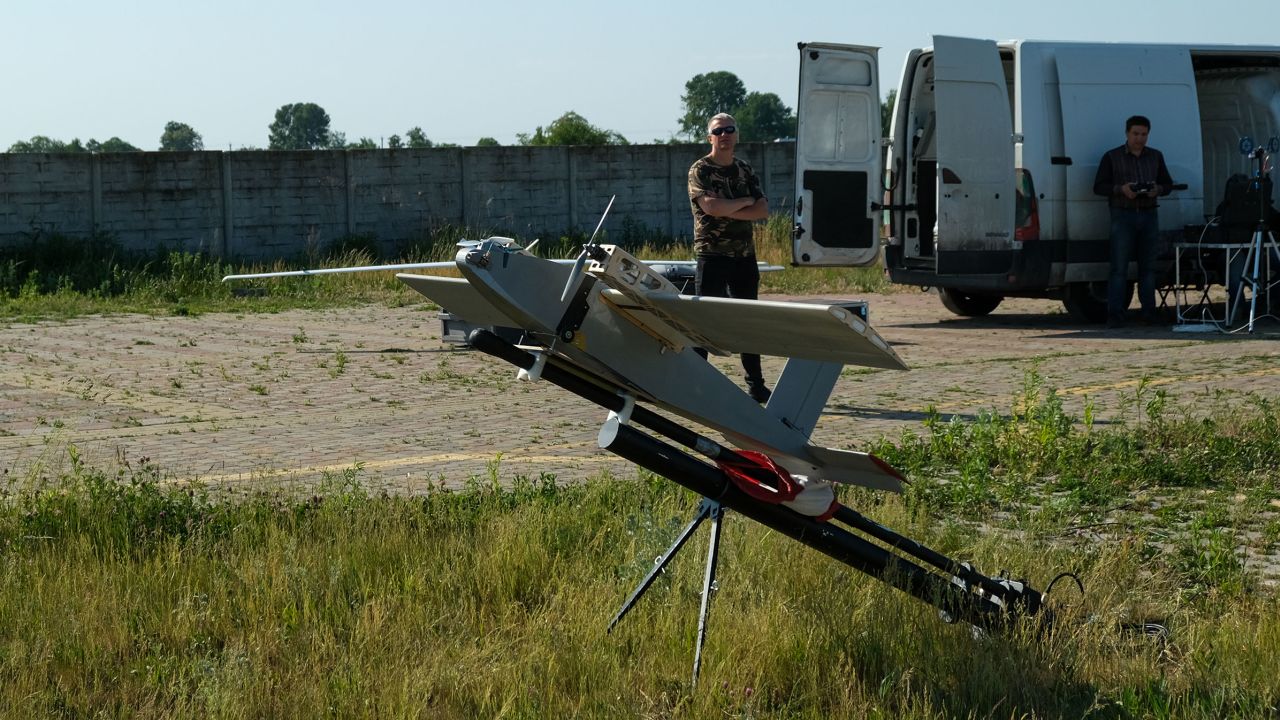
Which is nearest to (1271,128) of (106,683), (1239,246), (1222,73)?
(1222,73)

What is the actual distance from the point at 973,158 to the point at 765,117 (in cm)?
11484

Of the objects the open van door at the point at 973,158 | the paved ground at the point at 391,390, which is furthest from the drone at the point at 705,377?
the open van door at the point at 973,158

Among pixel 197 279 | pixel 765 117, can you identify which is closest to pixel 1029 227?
pixel 197 279

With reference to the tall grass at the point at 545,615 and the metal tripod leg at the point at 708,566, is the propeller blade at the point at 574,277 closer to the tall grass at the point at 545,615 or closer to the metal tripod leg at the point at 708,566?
the metal tripod leg at the point at 708,566

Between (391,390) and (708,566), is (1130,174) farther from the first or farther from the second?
(708,566)

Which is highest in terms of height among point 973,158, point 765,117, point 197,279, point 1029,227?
point 765,117

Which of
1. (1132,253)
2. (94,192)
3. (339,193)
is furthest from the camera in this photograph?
(339,193)

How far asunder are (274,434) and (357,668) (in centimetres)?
487

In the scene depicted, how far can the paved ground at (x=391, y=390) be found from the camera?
8.50 m

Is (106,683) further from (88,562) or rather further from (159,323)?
(159,323)

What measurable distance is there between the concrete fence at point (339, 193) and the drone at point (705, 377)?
1966cm

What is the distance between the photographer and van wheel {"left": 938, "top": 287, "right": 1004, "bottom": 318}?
1716 cm

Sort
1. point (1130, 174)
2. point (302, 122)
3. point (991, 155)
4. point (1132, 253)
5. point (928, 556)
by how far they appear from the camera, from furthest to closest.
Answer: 1. point (302, 122)
2. point (1132, 253)
3. point (991, 155)
4. point (1130, 174)
5. point (928, 556)

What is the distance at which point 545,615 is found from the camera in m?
5.19
